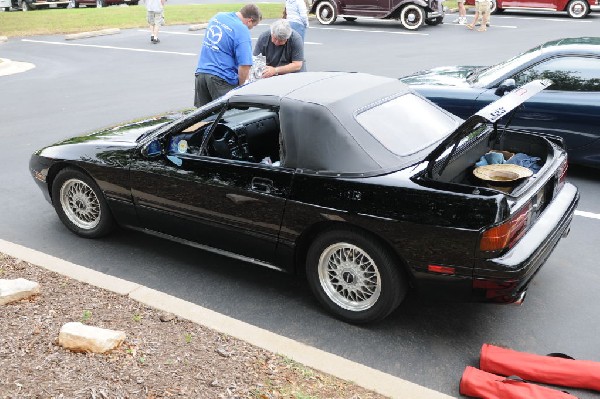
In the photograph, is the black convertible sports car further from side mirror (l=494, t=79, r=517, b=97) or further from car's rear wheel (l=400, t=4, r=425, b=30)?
car's rear wheel (l=400, t=4, r=425, b=30)

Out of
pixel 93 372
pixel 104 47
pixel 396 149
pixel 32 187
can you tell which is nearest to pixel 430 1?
pixel 104 47

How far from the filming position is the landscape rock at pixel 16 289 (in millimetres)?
4324

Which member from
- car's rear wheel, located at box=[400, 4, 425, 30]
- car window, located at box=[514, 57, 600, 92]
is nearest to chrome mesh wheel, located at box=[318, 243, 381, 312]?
car window, located at box=[514, 57, 600, 92]

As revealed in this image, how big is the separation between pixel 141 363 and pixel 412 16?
1815 centimetres

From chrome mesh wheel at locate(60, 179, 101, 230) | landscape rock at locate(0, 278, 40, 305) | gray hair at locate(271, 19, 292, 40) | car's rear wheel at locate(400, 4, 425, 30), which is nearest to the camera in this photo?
landscape rock at locate(0, 278, 40, 305)

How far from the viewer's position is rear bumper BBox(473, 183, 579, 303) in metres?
3.75

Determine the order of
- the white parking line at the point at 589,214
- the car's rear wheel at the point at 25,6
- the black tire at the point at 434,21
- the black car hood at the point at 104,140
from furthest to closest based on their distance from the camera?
the car's rear wheel at the point at 25,6, the black tire at the point at 434,21, the white parking line at the point at 589,214, the black car hood at the point at 104,140

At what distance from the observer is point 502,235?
3.73m

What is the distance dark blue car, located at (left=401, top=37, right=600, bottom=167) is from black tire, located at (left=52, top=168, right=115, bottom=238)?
3789 millimetres

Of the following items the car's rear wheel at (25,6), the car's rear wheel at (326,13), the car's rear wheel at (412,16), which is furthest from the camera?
the car's rear wheel at (25,6)

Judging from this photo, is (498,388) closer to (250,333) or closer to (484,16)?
(250,333)

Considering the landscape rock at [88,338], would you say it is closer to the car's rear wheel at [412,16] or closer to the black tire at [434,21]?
the car's rear wheel at [412,16]

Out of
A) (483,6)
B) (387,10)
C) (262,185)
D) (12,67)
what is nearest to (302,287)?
(262,185)

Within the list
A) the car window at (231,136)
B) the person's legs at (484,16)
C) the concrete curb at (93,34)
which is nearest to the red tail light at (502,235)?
the car window at (231,136)
